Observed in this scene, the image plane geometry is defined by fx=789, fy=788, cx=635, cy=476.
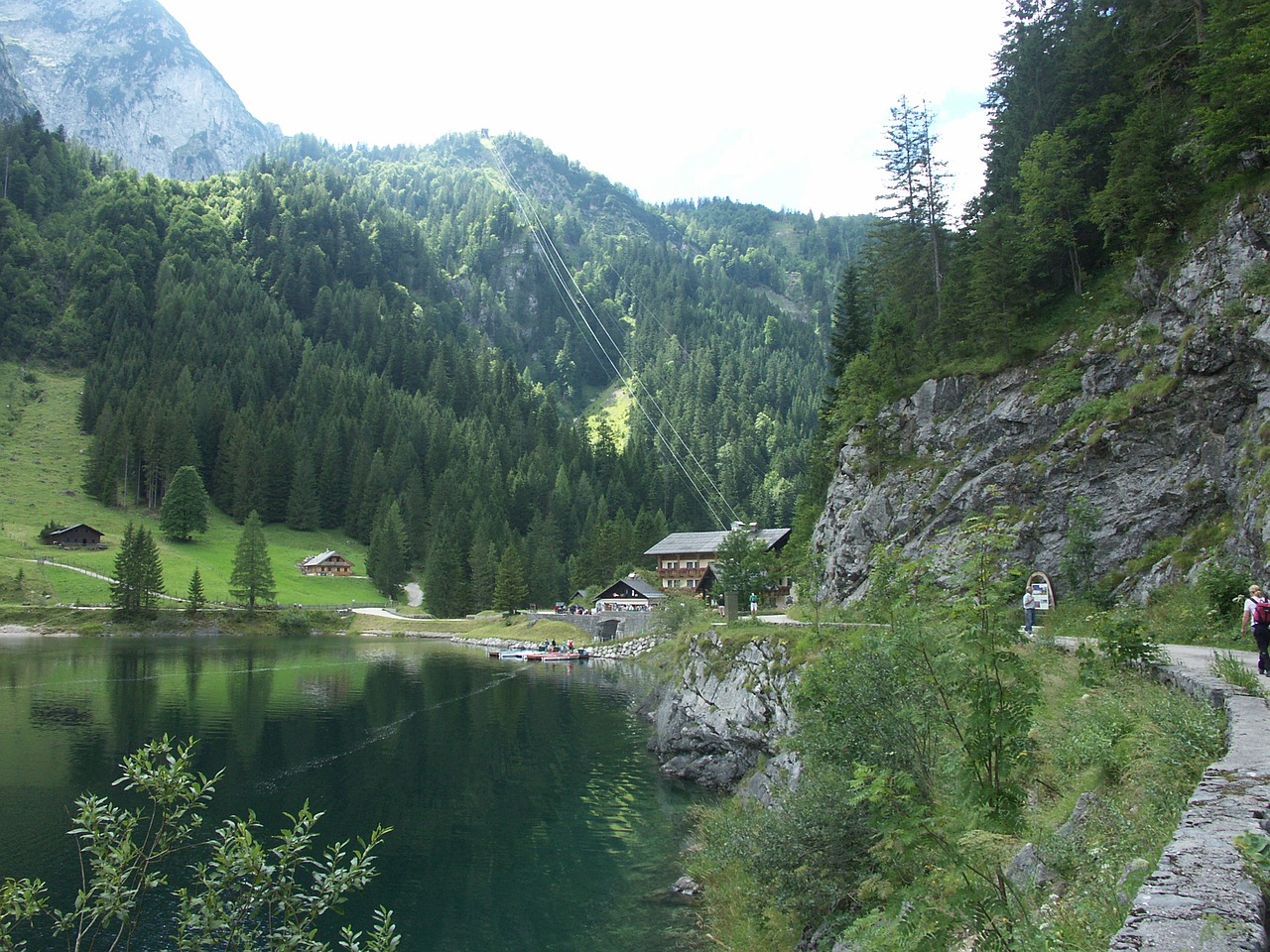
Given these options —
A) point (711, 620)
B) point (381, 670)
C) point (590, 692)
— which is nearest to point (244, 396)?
point (381, 670)

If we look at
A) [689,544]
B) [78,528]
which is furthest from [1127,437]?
[78,528]

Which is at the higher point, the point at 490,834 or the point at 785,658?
the point at 785,658

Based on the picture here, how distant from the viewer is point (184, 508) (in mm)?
124562

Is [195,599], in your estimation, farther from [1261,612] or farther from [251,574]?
[1261,612]

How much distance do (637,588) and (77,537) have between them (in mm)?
78820

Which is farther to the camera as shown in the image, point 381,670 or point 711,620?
point 381,670

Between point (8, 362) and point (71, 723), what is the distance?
537 ft

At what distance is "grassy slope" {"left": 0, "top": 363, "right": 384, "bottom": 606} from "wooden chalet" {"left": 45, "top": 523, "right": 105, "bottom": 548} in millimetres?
1894

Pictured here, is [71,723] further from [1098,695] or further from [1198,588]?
[1198,588]

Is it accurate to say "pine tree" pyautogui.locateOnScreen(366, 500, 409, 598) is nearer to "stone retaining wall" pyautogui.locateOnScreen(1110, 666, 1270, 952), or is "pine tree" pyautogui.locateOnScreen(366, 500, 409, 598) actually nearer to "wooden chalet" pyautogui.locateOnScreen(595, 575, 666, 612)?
"wooden chalet" pyautogui.locateOnScreen(595, 575, 666, 612)

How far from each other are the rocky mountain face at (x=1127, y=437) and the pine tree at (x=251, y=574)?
88.1 meters

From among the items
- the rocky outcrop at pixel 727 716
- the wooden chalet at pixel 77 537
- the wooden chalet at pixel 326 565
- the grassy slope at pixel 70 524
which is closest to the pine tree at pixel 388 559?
the grassy slope at pixel 70 524

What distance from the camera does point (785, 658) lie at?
105 ft

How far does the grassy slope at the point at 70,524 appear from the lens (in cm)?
10081
